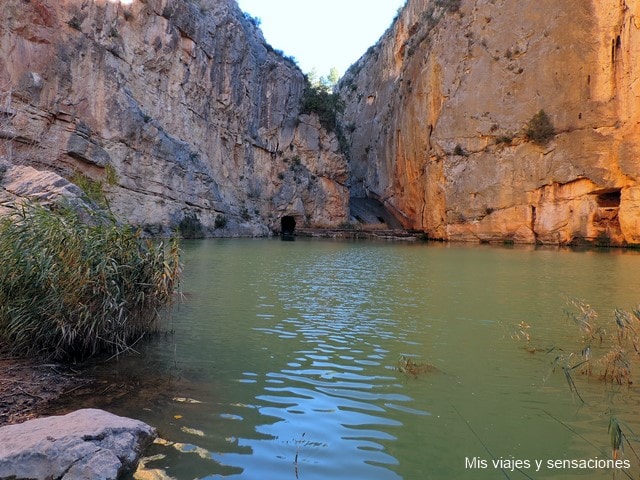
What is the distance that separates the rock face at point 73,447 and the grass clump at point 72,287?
230cm

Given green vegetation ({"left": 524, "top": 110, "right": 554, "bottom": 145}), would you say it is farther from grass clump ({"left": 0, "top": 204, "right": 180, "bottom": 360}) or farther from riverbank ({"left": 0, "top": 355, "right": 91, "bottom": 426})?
riverbank ({"left": 0, "top": 355, "right": 91, "bottom": 426})

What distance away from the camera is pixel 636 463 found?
10.6 feet

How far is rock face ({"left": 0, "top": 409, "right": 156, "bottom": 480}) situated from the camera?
2.75 metres

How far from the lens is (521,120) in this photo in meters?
34.0

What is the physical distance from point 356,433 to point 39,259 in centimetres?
439

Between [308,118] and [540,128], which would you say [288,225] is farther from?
[540,128]

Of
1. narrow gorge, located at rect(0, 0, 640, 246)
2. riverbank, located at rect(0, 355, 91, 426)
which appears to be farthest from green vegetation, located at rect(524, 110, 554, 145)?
riverbank, located at rect(0, 355, 91, 426)

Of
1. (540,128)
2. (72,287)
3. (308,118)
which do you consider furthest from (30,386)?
(308,118)

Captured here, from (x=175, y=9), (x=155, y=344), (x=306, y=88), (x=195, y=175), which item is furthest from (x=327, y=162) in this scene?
(x=155, y=344)

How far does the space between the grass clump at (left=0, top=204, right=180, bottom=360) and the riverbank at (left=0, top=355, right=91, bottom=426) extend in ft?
0.99

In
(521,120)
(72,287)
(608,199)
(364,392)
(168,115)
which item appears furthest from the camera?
(168,115)

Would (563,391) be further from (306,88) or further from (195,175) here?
(306,88)

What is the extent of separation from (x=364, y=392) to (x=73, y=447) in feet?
8.94

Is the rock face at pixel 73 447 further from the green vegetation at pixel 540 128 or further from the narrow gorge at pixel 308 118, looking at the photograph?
the green vegetation at pixel 540 128
